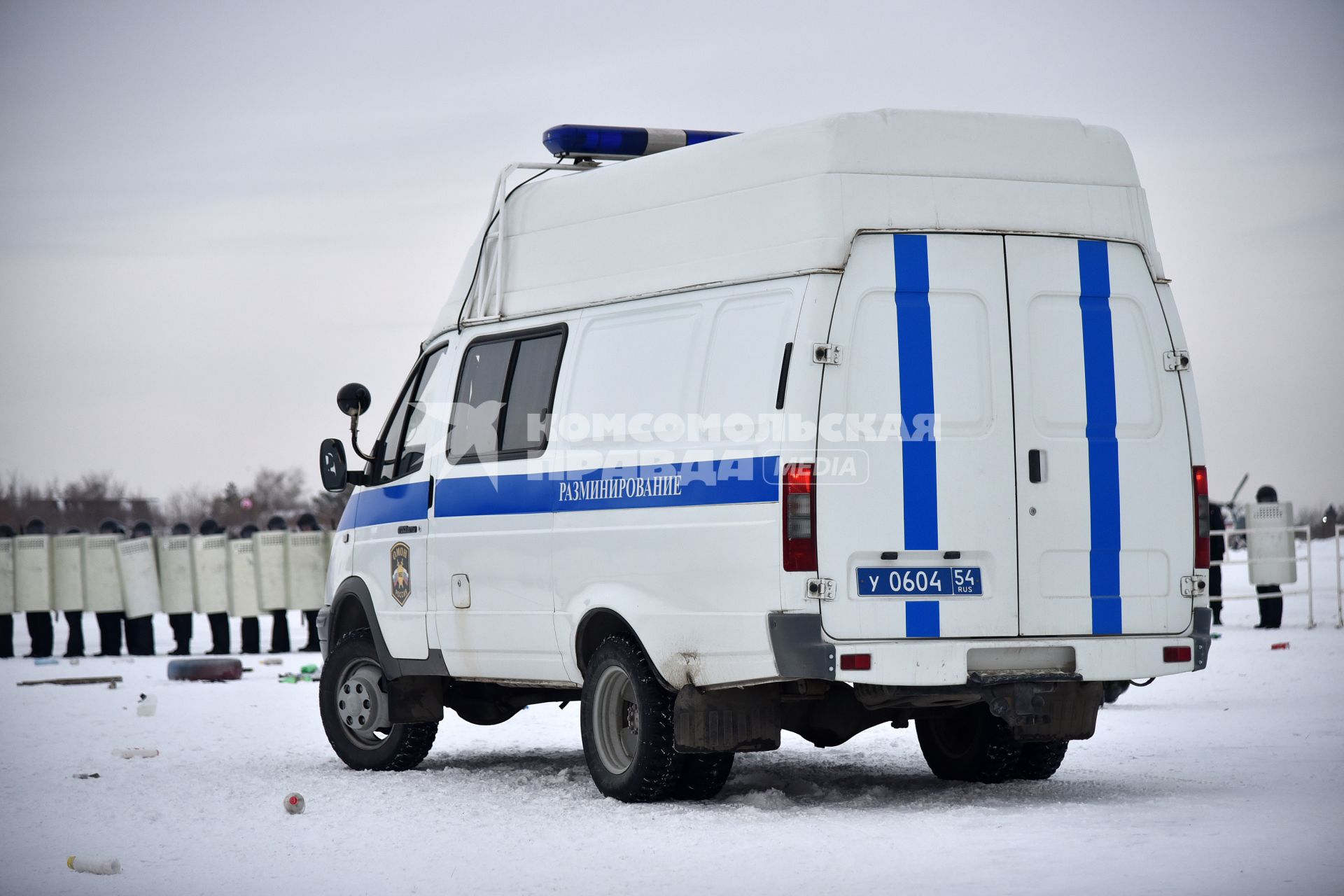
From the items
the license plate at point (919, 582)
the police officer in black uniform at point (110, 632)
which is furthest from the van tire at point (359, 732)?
the police officer in black uniform at point (110, 632)

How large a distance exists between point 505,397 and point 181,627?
14907 mm

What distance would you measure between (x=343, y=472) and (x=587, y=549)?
2616mm

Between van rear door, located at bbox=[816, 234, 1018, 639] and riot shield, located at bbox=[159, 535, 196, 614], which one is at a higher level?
van rear door, located at bbox=[816, 234, 1018, 639]

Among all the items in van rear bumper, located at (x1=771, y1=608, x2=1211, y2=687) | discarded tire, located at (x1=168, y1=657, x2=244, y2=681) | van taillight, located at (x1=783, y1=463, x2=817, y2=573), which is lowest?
discarded tire, located at (x1=168, y1=657, x2=244, y2=681)

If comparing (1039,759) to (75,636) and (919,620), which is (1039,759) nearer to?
(919,620)

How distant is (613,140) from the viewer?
35.9ft

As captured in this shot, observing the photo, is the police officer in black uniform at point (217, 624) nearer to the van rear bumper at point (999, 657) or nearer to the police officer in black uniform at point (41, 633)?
the police officer in black uniform at point (41, 633)

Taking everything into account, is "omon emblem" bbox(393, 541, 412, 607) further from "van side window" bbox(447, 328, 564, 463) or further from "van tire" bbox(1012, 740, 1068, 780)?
"van tire" bbox(1012, 740, 1068, 780)

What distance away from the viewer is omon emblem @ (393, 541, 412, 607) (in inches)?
420

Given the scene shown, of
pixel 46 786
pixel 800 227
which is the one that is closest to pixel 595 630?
pixel 800 227

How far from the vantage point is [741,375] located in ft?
27.5

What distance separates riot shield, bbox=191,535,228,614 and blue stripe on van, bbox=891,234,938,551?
55.2ft

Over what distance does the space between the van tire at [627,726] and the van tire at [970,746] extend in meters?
1.69

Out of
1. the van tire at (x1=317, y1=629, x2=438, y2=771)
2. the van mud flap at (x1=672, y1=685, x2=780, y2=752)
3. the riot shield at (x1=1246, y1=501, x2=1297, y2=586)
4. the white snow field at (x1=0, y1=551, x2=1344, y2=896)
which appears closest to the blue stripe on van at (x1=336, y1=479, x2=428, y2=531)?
the van tire at (x1=317, y1=629, x2=438, y2=771)
